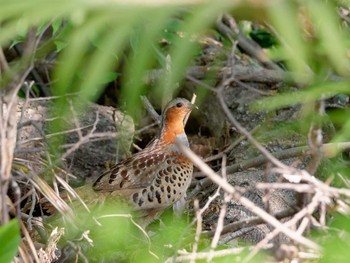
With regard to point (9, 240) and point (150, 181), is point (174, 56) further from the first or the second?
point (150, 181)

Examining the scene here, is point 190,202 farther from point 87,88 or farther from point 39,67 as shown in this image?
point 87,88

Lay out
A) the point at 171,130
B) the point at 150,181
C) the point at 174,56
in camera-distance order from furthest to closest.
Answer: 1. the point at 171,130
2. the point at 150,181
3. the point at 174,56

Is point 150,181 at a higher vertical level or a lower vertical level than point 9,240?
lower

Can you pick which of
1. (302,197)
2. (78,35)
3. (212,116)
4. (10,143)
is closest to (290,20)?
(78,35)

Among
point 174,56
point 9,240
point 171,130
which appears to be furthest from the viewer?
point 171,130

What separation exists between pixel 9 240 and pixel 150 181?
2.00m

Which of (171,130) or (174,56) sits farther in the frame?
(171,130)

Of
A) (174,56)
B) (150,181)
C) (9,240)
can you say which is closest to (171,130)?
(150,181)

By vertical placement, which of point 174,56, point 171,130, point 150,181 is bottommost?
point 150,181

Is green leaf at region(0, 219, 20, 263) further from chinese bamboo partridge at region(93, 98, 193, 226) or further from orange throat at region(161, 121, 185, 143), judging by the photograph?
orange throat at region(161, 121, 185, 143)

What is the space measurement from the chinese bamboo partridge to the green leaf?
178 centimetres

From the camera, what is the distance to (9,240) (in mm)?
2404

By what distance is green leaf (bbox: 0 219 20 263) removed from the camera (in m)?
2.35

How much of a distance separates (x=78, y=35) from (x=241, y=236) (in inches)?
99.8
